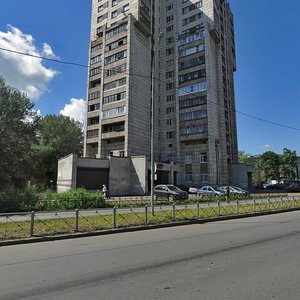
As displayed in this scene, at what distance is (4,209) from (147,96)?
4581 cm

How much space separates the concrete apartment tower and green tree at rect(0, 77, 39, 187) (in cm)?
1738

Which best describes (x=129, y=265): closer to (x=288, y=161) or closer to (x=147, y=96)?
(x=147, y=96)

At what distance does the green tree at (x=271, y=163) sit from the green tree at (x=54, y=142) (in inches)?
2182

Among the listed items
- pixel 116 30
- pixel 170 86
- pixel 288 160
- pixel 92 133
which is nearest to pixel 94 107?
pixel 92 133

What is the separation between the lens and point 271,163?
89.0m

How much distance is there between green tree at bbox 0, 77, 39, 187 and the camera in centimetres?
3312

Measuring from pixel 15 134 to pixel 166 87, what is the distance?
39469 mm

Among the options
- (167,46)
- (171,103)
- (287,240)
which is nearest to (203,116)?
(171,103)

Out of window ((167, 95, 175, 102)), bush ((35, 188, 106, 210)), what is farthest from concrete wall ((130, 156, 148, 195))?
window ((167, 95, 175, 102))

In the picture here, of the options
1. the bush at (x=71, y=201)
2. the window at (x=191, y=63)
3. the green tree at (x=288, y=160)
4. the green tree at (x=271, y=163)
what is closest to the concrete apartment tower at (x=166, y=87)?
the window at (x=191, y=63)

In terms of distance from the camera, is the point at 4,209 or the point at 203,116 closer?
the point at 4,209

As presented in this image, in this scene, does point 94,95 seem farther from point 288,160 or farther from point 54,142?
point 288,160

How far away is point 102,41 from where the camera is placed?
62844mm

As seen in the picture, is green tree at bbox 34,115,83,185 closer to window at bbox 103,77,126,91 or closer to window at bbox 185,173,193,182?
window at bbox 103,77,126,91
